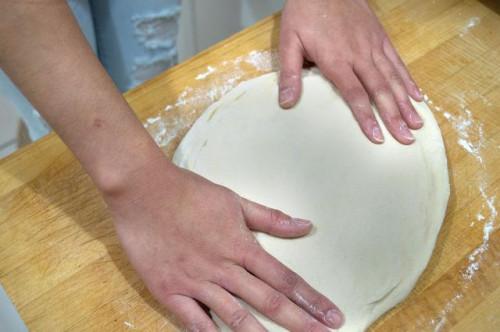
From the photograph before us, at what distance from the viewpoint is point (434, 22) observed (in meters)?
1.00

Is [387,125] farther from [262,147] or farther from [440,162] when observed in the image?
[262,147]

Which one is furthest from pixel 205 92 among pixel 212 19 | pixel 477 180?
pixel 212 19

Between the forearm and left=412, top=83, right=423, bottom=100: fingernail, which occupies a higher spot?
the forearm

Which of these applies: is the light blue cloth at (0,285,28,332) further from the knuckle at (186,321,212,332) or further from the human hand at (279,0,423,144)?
the human hand at (279,0,423,144)

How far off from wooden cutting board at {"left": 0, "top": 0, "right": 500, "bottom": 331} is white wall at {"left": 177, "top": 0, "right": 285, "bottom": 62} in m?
0.58

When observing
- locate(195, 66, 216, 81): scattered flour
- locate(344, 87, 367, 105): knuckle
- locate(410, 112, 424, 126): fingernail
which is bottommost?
locate(410, 112, 424, 126): fingernail

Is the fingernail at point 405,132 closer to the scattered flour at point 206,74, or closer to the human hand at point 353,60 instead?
the human hand at point 353,60

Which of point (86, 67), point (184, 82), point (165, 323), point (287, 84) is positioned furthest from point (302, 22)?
point (165, 323)

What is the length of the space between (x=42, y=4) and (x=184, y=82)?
36 centimetres

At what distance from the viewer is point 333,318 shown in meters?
0.66

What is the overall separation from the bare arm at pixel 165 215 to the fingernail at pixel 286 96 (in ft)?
0.70

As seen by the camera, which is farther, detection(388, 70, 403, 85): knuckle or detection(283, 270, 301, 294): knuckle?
detection(388, 70, 403, 85): knuckle

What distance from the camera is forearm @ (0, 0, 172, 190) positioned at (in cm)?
60

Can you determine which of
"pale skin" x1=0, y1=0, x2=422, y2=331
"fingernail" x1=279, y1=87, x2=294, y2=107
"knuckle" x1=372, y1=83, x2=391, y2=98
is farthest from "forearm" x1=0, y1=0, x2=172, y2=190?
"knuckle" x1=372, y1=83, x2=391, y2=98
